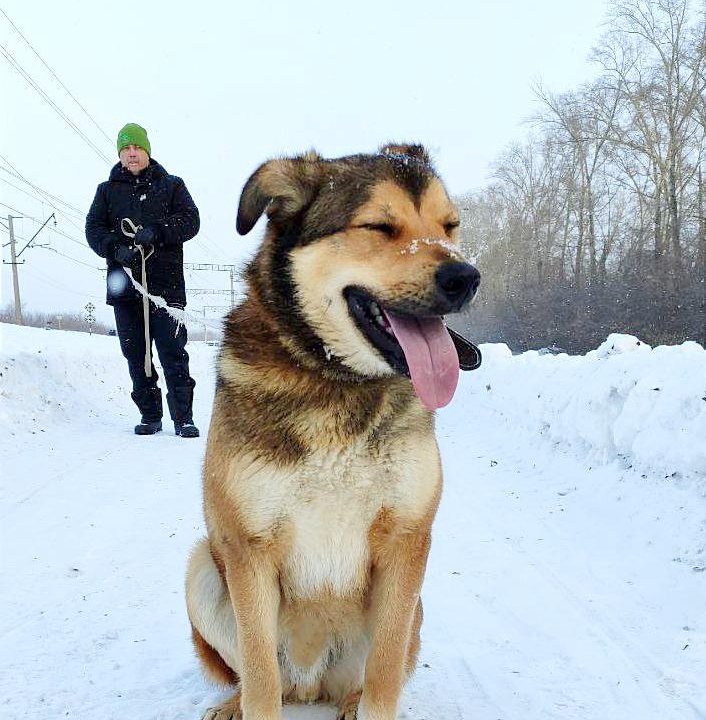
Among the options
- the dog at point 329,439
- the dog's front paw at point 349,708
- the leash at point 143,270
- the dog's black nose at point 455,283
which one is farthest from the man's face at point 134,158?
the dog's front paw at point 349,708

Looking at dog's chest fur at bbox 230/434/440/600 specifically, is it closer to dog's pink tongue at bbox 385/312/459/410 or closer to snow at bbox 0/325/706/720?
dog's pink tongue at bbox 385/312/459/410

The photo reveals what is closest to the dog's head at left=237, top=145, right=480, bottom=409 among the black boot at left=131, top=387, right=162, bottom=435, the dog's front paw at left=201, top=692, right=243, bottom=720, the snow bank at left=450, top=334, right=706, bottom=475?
the dog's front paw at left=201, top=692, right=243, bottom=720

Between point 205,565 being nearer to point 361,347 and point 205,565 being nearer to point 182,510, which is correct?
point 361,347

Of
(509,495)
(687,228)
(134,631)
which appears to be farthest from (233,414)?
(687,228)

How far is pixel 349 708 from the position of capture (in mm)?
2191

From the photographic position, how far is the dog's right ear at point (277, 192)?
86.3 inches

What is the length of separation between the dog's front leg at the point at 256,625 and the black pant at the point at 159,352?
16.2ft

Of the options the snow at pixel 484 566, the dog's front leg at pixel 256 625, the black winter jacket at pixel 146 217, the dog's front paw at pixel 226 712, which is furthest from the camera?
the black winter jacket at pixel 146 217

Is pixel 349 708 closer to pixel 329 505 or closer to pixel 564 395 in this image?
→ pixel 329 505

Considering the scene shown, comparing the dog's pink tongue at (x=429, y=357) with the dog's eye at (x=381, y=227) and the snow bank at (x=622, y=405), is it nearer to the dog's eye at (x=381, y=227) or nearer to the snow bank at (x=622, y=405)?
the dog's eye at (x=381, y=227)

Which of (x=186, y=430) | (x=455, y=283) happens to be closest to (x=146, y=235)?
(x=186, y=430)

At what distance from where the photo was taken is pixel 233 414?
2.12 m

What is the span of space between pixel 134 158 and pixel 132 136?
219mm

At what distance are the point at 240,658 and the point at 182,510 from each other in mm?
2426
